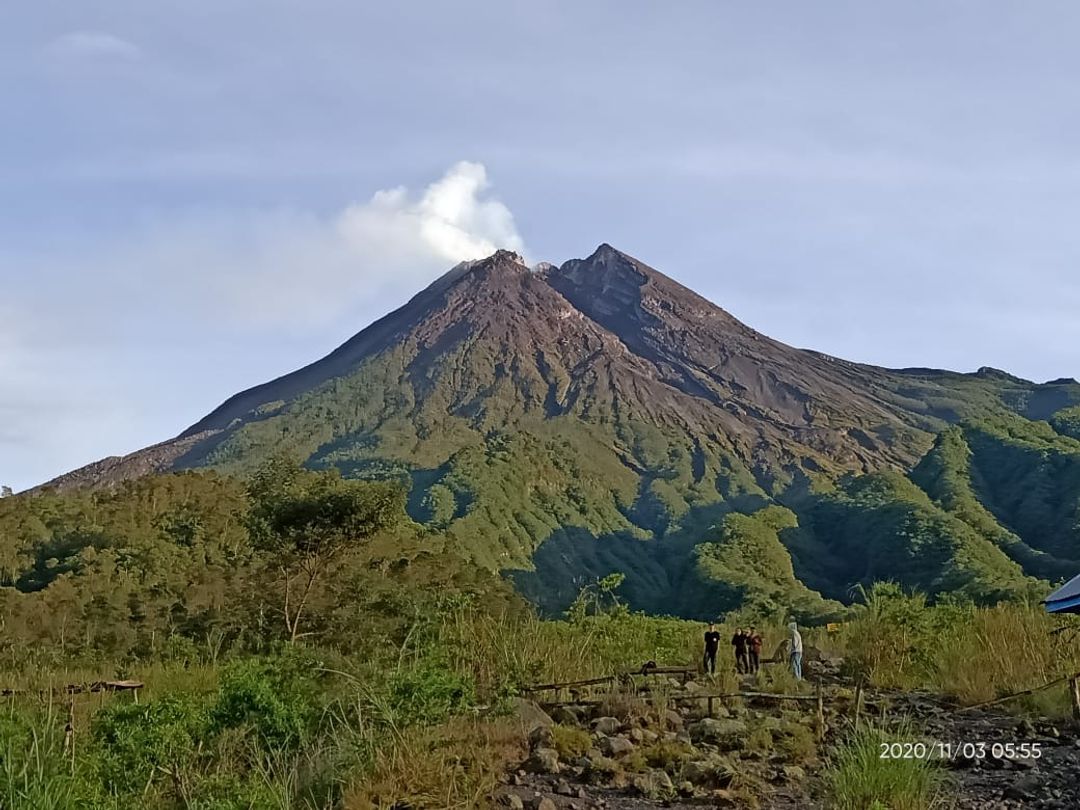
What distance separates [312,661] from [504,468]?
67.7 meters

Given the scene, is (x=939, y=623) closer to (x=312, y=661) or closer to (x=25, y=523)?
(x=312, y=661)

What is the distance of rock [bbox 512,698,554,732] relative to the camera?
7.11 m


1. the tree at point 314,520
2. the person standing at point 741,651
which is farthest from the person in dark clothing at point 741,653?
the tree at point 314,520

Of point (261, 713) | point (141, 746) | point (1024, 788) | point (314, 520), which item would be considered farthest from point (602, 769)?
point (314, 520)

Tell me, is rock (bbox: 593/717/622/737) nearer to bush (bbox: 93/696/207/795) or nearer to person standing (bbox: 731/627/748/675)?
bush (bbox: 93/696/207/795)

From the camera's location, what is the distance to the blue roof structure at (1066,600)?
6062mm

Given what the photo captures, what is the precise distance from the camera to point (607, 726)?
7367 millimetres

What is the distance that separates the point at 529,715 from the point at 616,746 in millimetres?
886

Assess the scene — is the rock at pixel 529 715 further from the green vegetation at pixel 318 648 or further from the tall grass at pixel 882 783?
the tall grass at pixel 882 783

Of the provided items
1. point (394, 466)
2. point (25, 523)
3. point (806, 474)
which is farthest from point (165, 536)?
point (806, 474)

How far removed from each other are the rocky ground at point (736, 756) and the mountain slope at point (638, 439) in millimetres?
33048

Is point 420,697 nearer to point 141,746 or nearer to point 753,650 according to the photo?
point 141,746

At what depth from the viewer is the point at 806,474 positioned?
88938mm

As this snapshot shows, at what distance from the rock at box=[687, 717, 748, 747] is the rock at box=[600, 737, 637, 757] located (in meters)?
0.64
